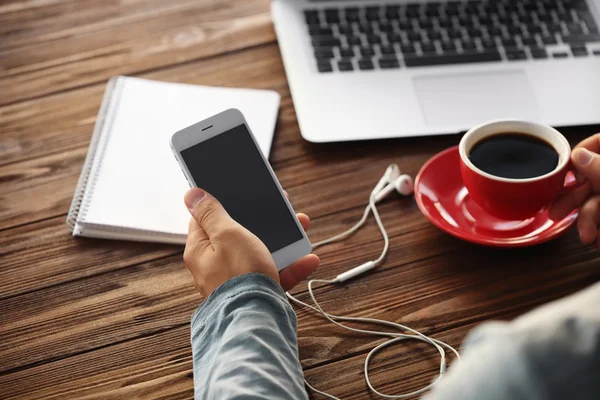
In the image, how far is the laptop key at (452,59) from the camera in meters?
0.99

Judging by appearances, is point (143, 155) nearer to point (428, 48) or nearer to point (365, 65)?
point (365, 65)

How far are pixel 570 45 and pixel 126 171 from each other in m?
0.67

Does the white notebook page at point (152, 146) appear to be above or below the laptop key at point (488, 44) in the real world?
above

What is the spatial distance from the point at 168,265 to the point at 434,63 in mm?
480

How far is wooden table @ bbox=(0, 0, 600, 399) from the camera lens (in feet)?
2.35

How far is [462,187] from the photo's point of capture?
859 mm

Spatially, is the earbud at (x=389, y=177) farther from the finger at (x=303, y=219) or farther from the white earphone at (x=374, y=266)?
A: the finger at (x=303, y=219)

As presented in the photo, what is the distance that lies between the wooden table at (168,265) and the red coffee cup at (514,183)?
67mm

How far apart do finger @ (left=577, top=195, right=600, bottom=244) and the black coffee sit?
0.06 meters

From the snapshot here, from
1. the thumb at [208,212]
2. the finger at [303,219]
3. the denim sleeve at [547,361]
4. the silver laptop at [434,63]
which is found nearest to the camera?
the denim sleeve at [547,361]

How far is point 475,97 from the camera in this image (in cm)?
96

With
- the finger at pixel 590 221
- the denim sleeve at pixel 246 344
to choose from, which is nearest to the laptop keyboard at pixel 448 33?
the finger at pixel 590 221

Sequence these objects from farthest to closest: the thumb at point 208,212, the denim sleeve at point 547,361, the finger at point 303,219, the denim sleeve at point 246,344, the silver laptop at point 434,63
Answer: the silver laptop at point 434,63, the finger at point 303,219, the thumb at point 208,212, the denim sleeve at point 246,344, the denim sleeve at point 547,361

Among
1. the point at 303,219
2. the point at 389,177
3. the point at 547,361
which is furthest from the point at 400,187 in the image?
the point at 547,361
